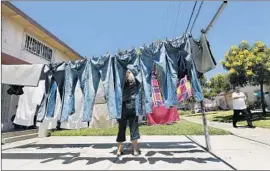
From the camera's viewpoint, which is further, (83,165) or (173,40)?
(173,40)

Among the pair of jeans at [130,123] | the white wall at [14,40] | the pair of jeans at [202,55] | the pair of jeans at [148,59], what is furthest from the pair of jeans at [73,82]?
the white wall at [14,40]

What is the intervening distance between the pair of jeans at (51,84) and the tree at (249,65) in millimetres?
11766

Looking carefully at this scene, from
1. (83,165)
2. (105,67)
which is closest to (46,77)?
(105,67)

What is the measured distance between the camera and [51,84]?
252 inches

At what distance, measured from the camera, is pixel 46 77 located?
6.43 m

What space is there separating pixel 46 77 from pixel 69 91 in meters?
0.89

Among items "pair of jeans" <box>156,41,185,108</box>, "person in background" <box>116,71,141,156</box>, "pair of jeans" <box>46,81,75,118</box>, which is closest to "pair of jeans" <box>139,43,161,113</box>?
"pair of jeans" <box>156,41,185,108</box>

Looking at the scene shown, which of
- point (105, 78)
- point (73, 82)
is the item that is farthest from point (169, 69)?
point (73, 82)

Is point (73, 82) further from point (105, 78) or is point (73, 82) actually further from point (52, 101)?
point (105, 78)

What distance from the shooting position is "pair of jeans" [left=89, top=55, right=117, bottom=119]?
5324mm

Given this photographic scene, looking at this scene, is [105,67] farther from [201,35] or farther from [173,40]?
[201,35]

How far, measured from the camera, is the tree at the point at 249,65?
1460 centimetres

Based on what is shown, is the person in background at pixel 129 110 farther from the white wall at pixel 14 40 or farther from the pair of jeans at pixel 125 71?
the white wall at pixel 14 40

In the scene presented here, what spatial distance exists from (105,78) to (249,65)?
11658mm
